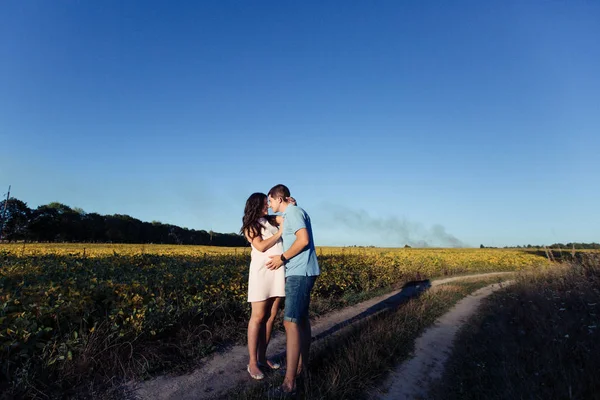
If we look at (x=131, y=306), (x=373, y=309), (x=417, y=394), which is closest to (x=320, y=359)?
(x=417, y=394)

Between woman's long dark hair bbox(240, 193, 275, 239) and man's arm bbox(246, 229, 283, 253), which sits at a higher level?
woman's long dark hair bbox(240, 193, 275, 239)

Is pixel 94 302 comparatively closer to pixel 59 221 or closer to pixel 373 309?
pixel 373 309

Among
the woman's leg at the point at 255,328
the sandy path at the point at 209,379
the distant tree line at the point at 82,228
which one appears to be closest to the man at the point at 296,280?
the woman's leg at the point at 255,328

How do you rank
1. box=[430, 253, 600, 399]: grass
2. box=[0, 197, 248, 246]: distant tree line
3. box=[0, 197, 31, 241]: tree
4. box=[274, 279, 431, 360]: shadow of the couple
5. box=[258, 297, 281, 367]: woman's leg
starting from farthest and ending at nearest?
1. box=[0, 197, 248, 246]: distant tree line
2. box=[0, 197, 31, 241]: tree
3. box=[274, 279, 431, 360]: shadow of the couple
4. box=[258, 297, 281, 367]: woman's leg
5. box=[430, 253, 600, 399]: grass

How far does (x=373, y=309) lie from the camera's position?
9.70m

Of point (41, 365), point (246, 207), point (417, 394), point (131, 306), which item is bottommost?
point (417, 394)

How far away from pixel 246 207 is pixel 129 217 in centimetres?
6381

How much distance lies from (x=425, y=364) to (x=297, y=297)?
2.94 metres

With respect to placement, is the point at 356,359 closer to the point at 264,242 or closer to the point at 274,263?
the point at 274,263

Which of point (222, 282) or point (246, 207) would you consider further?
point (222, 282)

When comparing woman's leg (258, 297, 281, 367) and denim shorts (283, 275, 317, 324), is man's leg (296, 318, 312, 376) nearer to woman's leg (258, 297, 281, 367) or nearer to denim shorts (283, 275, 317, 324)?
denim shorts (283, 275, 317, 324)

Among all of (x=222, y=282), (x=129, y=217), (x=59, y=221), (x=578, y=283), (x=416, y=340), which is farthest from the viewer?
(x=129, y=217)

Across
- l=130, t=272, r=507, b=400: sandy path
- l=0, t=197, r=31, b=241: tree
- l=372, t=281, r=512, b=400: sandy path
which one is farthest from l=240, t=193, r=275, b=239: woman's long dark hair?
l=0, t=197, r=31, b=241: tree

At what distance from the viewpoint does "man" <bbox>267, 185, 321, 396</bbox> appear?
384 centimetres
